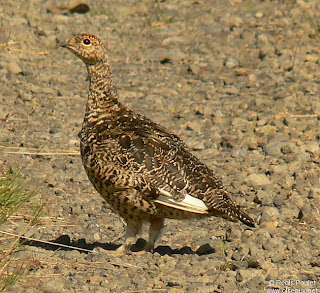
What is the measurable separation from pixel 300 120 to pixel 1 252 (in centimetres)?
429

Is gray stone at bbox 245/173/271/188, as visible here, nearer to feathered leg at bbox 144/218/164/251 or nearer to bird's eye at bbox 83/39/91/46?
feathered leg at bbox 144/218/164/251

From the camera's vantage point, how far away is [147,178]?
5.64 metres

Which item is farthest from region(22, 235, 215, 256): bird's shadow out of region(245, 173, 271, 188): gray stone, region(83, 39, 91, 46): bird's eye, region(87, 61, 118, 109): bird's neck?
region(83, 39, 91, 46): bird's eye

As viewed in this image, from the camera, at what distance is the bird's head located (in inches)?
255

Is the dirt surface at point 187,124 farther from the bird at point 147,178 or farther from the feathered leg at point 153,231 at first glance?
the bird at point 147,178

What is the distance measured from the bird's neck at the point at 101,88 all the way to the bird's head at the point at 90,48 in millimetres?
54

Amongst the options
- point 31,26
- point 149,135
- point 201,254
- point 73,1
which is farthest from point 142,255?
point 73,1

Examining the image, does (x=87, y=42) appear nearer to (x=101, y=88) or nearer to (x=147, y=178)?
(x=101, y=88)

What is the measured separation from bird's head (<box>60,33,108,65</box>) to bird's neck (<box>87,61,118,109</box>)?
2.1 inches

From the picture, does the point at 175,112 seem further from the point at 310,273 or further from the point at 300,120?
the point at 310,273

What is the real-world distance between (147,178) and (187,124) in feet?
9.47

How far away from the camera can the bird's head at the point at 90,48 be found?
21.2ft

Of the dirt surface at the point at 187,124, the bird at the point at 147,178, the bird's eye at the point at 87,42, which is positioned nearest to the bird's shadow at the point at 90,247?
the dirt surface at the point at 187,124

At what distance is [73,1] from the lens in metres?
11.4
